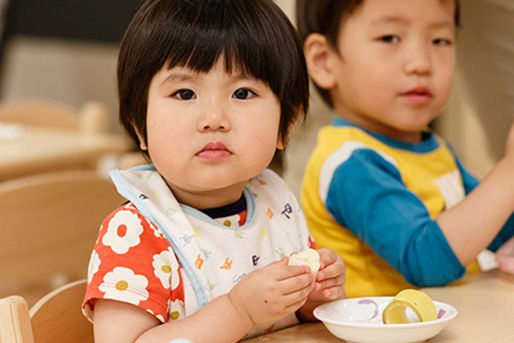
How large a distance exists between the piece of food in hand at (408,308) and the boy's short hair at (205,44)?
28cm

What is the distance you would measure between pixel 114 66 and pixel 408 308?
13.6ft

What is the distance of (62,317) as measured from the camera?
42.0 inches

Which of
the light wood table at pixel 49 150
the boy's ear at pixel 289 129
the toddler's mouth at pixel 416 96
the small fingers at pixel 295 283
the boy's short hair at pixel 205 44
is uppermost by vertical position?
the boy's short hair at pixel 205 44

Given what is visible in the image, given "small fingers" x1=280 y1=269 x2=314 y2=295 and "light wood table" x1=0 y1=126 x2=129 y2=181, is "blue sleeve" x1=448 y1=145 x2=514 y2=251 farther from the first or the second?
"light wood table" x1=0 y1=126 x2=129 y2=181

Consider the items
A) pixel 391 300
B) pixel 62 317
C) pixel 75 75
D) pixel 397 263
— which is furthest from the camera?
pixel 75 75

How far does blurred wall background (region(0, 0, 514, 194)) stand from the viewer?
5.85 ft

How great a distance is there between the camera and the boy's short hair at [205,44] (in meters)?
0.94

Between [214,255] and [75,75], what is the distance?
4354 mm

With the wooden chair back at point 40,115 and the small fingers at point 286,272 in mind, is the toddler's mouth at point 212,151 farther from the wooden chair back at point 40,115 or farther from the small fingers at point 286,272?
the wooden chair back at point 40,115

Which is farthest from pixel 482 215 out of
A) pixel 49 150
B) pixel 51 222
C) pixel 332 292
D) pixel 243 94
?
pixel 49 150

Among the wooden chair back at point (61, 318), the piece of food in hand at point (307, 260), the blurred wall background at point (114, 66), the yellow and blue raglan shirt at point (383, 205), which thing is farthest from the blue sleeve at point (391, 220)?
the wooden chair back at point (61, 318)

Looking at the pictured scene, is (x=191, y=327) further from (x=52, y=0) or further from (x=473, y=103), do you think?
(x=52, y=0)

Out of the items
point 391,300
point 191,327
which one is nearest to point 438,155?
point 391,300

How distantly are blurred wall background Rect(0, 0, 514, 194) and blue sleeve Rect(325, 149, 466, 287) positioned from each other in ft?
0.38
